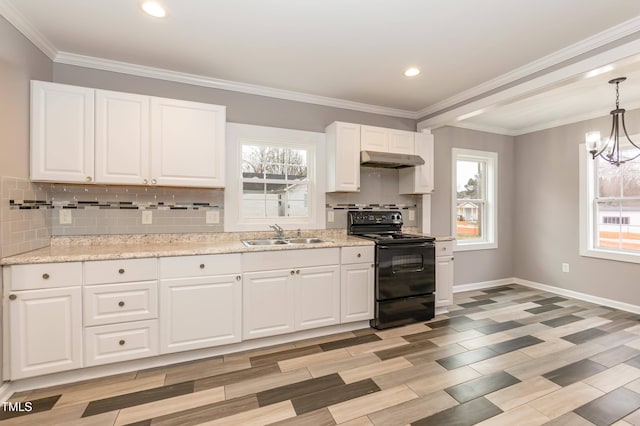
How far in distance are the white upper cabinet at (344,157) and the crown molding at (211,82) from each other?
42 centimetres

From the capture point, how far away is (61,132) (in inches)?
89.8

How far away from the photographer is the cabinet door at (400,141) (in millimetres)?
3549

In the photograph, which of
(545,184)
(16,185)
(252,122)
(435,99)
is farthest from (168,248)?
(545,184)

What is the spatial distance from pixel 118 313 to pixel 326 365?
1.59 metres

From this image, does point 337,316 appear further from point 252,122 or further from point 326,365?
point 252,122

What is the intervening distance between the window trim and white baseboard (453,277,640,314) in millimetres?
2530

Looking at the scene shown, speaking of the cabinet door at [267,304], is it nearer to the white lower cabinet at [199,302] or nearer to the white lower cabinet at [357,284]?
the white lower cabinet at [199,302]

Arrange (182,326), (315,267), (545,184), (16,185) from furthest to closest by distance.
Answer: (545,184) < (315,267) < (182,326) < (16,185)

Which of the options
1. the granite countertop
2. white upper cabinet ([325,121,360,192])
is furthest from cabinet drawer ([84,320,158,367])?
white upper cabinet ([325,121,360,192])

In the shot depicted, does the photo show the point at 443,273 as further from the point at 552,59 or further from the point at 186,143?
the point at 186,143

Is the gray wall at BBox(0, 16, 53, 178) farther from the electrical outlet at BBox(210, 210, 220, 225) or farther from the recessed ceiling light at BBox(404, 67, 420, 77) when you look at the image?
the recessed ceiling light at BBox(404, 67, 420, 77)

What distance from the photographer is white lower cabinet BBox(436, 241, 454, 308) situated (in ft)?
11.3

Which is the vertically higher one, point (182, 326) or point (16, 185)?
point (16, 185)

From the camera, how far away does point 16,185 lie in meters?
2.10
